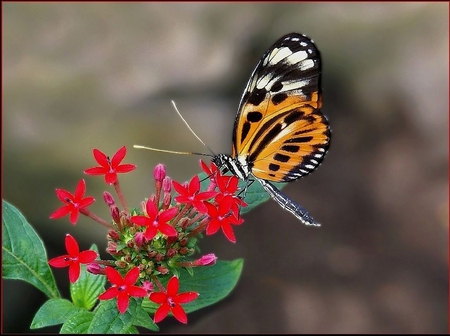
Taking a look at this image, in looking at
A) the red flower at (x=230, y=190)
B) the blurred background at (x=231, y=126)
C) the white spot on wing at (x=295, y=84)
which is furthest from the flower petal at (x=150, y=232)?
the blurred background at (x=231, y=126)

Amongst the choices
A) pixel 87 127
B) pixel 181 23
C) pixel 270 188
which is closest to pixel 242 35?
pixel 181 23

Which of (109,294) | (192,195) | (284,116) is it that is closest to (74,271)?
(109,294)

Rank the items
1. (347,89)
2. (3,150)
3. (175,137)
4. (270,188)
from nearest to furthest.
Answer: (270,188) < (3,150) < (175,137) < (347,89)

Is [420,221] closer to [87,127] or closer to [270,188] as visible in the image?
[270,188]

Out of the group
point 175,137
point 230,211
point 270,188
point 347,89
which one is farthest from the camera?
point 347,89

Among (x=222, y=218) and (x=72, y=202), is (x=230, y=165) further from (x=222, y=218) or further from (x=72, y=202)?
(x=72, y=202)

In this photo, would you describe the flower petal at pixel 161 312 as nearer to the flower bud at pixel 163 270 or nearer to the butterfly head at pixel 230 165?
the flower bud at pixel 163 270
